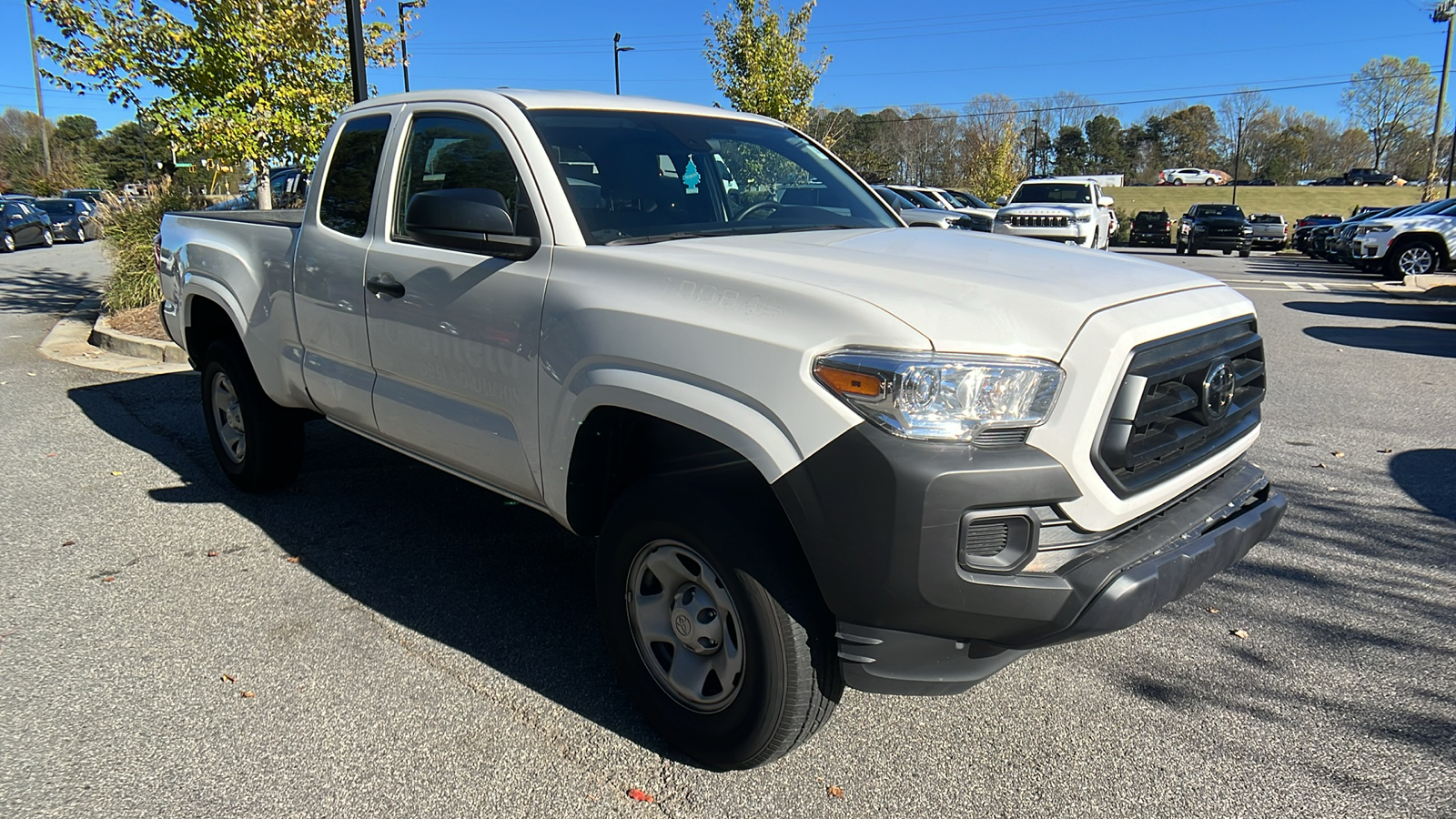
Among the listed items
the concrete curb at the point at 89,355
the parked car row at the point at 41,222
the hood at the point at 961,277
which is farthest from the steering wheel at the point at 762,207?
the parked car row at the point at 41,222

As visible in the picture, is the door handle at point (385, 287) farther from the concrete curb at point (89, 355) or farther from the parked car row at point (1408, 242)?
the parked car row at point (1408, 242)

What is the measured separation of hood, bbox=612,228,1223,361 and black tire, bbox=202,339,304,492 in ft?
9.71

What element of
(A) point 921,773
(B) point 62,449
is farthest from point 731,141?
(B) point 62,449

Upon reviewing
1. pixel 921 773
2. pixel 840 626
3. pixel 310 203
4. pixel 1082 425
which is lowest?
pixel 921 773

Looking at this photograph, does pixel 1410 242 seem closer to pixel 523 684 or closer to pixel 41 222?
pixel 523 684

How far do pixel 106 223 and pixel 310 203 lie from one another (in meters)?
9.94

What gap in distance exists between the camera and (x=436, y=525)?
4969 mm

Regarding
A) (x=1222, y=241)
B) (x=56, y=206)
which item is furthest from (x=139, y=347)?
(x=1222, y=241)

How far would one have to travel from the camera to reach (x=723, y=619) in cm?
278

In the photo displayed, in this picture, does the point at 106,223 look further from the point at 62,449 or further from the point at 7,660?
the point at 7,660

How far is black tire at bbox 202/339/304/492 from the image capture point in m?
5.12

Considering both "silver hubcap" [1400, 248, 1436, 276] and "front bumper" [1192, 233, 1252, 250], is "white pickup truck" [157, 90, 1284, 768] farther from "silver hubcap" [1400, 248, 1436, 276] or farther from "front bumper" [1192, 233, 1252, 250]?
"front bumper" [1192, 233, 1252, 250]

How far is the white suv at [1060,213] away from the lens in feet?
61.9

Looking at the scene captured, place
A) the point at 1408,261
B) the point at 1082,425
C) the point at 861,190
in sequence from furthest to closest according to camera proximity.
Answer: the point at 1408,261 < the point at 861,190 < the point at 1082,425
